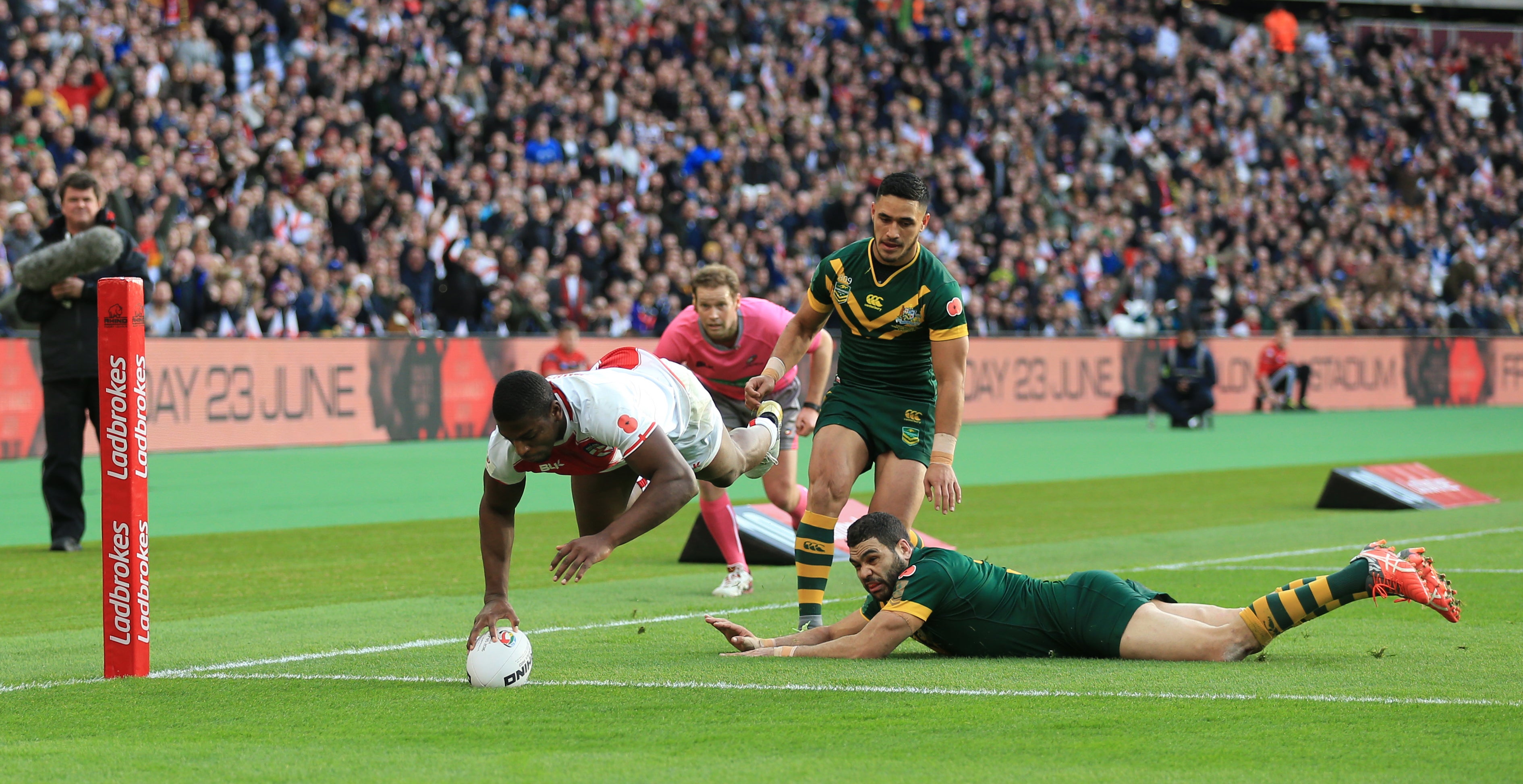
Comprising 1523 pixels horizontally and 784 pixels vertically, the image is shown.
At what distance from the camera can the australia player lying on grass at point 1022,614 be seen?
287 inches

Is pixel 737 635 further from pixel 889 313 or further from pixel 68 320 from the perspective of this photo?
pixel 68 320

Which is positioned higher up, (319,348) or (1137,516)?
(319,348)

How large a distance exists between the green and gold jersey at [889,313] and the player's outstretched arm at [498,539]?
2008 mm

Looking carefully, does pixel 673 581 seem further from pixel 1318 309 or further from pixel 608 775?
pixel 1318 309

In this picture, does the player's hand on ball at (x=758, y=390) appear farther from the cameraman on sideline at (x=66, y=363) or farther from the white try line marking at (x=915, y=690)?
the cameraman on sideline at (x=66, y=363)

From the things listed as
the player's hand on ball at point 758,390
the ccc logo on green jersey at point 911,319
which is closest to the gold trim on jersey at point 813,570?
the player's hand on ball at point 758,390

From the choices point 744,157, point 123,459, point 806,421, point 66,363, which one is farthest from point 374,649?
point 744,157

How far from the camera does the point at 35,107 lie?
70.6 ft

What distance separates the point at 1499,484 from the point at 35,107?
18458mm

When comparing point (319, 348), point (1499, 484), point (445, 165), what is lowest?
point (1499, 484)

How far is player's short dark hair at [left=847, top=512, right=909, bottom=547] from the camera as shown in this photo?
293 inches

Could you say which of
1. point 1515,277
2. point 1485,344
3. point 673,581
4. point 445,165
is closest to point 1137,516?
point 673,581

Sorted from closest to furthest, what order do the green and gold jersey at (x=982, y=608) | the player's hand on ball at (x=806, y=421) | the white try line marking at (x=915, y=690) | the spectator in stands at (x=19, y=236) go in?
the white try line marking at (x=915, y=690), the green and gold jersey at (x=982, y=608), the player's hand on ball at (x=806, y=421), the spectator in stands at (x=19, y=236)

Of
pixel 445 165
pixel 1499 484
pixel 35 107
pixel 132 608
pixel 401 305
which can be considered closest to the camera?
pixel 132 608
